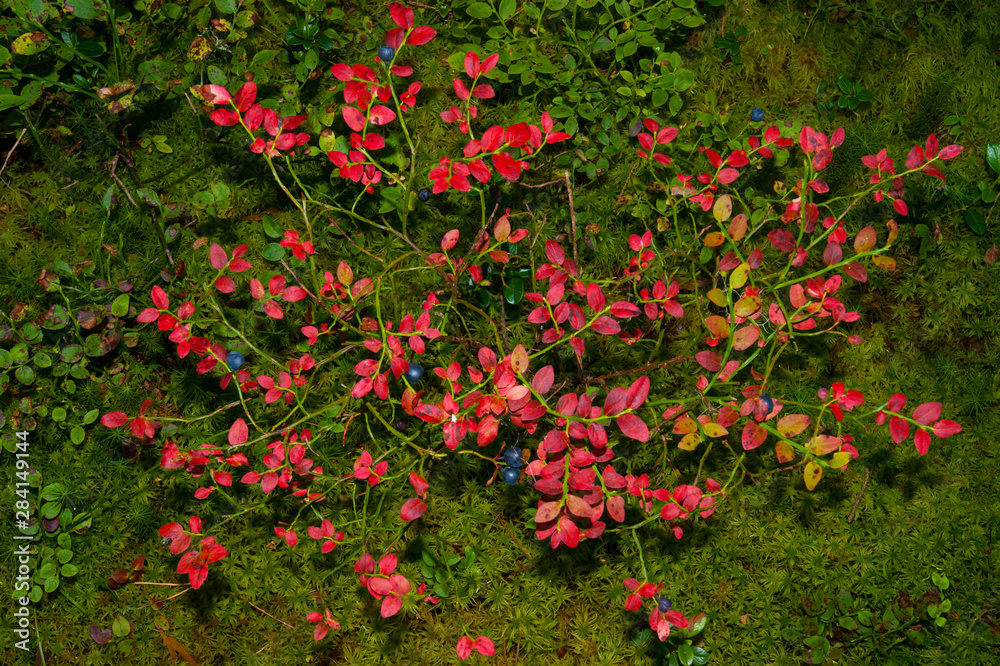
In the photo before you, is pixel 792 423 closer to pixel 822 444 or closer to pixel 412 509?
pixel 822 444

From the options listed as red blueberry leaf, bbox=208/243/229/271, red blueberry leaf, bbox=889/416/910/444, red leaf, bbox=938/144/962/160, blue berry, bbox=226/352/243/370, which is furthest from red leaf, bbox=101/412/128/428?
red leaf, bbox=938/144/962/160

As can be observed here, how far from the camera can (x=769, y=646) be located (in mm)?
2605

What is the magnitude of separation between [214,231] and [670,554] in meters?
2.19

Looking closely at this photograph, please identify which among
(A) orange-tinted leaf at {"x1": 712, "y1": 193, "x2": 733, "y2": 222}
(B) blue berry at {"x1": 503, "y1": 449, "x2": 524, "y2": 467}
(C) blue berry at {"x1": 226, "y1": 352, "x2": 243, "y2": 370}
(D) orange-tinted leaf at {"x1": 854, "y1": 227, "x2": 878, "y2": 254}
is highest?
(D) orange-tinted leaf at {"x1": 854, "y1": 227, "x2": 878, "y2": 254}

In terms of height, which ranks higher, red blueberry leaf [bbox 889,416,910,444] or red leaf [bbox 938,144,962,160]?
red leaf [bbox 938,144,962,160]

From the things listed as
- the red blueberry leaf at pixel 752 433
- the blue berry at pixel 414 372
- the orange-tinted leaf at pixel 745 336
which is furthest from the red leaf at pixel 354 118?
the red blueberry leaf at pixel 752 433

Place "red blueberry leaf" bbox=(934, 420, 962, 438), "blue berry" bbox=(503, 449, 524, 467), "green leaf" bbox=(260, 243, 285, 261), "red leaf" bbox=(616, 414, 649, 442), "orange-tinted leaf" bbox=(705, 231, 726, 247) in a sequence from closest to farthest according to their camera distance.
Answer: "red leaf" bbox=(616, 414, 649, 442) → "red blueberry leaf" bbox=(934, 420, 962, 438) → "blue berry" bbox=(503, 449, 524, 467) → "orange-tinted leaf" bbox=(705, 231, 726, 247) → "green leaf" bbox=(260, 243, 285, 261)

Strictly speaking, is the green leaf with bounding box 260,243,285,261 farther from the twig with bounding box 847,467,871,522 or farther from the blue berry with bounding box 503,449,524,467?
the twig with bounding box 847,467,871,522

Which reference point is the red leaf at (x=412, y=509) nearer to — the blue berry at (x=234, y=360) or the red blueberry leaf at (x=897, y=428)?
the blue berry at (x=234, y=360)

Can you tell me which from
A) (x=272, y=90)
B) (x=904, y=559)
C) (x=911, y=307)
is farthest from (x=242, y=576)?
(x=911, y=307)

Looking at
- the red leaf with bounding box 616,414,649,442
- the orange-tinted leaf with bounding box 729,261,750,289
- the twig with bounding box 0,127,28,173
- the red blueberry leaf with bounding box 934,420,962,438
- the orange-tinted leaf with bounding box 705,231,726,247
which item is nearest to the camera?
the red leaf with bounding box 616,414,649,442

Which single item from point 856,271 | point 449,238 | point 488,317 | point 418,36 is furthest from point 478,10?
point 856,271

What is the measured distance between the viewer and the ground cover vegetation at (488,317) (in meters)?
2.58

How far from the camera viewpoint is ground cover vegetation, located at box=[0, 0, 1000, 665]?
2.58 metres
